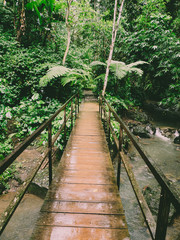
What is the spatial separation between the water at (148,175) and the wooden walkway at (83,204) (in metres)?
0.87

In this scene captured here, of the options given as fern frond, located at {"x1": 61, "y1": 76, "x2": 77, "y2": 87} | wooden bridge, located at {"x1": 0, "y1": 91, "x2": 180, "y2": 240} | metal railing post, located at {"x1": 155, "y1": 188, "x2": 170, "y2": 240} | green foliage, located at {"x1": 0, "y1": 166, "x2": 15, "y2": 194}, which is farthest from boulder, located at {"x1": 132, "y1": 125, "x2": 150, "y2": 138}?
metal railing post, located at {"x1": 155, "y1": 188, "x2": 170, "y2": 240}

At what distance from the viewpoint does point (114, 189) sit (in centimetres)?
237

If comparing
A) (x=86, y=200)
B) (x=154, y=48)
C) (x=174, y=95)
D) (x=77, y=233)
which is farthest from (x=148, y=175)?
(x=154, y=48)

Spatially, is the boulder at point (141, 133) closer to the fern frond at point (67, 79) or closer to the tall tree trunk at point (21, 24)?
the fern frond at point (67, 79)

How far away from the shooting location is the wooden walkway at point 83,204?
5.40 ft

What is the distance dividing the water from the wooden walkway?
868 mm

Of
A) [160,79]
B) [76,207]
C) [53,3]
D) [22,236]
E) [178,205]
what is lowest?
[22,236]

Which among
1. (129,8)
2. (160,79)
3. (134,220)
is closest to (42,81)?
(134,220)

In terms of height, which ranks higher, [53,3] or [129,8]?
[129,8]

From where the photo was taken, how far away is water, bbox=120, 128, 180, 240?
11.7 feet

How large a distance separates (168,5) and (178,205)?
1726 centimetres

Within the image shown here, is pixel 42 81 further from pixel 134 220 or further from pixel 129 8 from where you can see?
pixel 129 8

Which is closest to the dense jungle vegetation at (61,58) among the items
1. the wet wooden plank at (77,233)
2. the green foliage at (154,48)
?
the green foliage at (154,48)

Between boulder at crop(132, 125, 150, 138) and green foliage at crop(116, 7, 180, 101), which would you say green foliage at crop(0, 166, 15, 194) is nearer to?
boulder at crop(132, 125, 150, 138)
